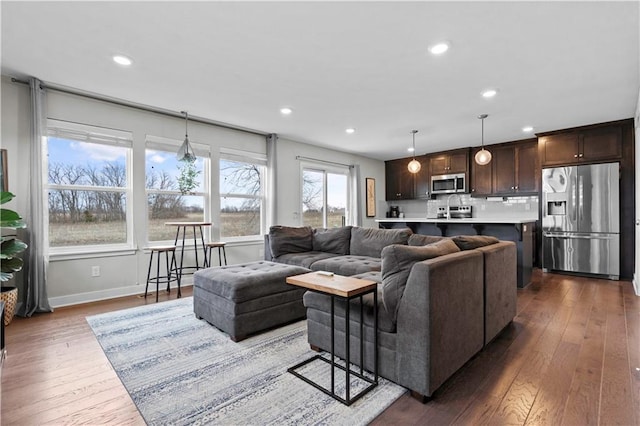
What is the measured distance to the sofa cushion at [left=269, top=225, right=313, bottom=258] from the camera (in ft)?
14.3

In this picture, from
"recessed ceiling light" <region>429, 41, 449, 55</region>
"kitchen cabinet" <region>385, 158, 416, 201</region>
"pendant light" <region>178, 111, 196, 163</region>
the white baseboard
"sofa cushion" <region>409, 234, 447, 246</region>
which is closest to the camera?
"recessed ceiling light" <region>429, 41, 449, 55</region>

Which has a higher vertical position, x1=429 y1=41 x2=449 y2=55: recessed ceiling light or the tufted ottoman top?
x1=429 y1=41 x2=449 y2=55: recessed ceiling light

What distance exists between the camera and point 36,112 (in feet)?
10.7

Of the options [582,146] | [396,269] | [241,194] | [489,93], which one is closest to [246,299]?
[396,269]

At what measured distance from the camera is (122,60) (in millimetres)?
2795

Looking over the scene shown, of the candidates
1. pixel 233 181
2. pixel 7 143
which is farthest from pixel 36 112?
pixel 233 181

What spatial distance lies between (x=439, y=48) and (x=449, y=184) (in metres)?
4.80

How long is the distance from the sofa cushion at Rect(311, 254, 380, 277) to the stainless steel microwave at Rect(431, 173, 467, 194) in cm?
375

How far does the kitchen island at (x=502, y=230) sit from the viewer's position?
425 centimetres

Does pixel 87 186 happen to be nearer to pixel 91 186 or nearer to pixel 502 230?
pixel 91 186

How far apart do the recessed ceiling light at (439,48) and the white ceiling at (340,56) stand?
0.07 meters

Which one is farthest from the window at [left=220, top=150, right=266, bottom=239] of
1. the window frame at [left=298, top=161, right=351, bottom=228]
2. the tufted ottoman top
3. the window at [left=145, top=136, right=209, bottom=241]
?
the tufted ottoman top

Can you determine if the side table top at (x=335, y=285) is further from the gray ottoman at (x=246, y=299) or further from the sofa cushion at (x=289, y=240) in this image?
the sofa cushion at (x=289, y=240)

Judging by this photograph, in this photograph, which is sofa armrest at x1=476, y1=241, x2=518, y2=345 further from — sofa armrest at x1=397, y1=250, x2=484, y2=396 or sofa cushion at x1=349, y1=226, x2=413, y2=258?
sofa cushion at x1=349, y1=226, x2=413, y2=258
